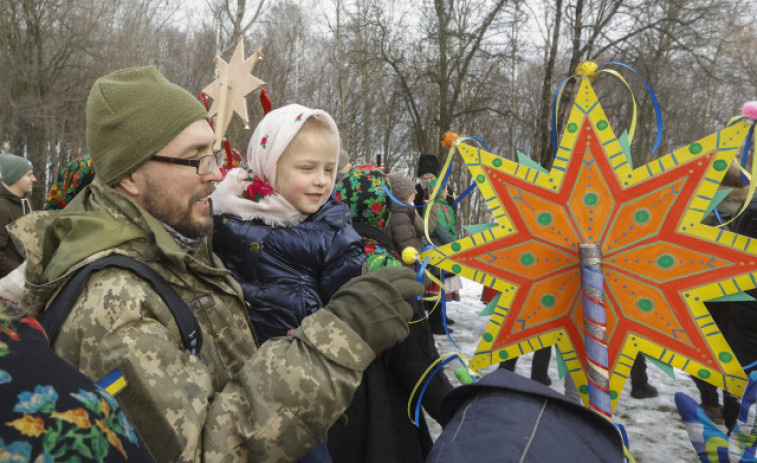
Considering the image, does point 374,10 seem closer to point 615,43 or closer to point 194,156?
point 615,43

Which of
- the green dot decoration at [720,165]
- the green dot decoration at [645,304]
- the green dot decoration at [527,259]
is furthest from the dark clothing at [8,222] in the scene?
the green dot decoration at [720,165]

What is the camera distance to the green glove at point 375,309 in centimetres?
109

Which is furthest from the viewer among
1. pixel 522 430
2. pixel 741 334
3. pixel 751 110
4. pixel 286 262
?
pixel 741 334

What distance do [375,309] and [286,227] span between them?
2.36ft

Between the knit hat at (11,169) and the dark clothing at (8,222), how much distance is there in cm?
26

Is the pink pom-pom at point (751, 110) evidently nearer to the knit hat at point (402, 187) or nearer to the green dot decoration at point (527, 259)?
the green dot decoration at point (527, 259)

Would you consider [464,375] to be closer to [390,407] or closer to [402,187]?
[390,407]

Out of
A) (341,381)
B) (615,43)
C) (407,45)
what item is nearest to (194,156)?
(341,381)

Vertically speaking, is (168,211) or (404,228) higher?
(168,211)

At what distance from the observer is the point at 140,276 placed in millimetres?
1015

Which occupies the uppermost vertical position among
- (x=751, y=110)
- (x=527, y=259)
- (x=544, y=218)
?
(x=751, y=110)

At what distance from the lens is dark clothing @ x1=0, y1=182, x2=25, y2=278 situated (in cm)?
381

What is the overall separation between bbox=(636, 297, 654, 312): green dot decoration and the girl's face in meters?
1.08

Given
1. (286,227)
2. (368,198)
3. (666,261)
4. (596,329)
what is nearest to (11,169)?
(368,198)
